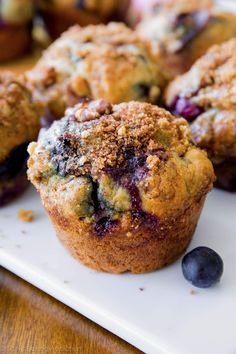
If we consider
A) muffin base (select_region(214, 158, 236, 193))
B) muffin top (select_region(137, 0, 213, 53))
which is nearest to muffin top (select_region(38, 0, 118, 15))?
muffin top (select_region(137, 0, 213, 53))

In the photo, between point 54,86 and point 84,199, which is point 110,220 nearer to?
point 84,199

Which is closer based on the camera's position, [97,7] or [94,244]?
[94,244]

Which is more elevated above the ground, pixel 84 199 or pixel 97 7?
pixel 97 7

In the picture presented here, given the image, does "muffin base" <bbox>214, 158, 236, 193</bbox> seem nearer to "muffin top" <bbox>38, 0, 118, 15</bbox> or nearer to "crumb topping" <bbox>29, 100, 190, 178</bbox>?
"crumb topping" <bbox>29, 100, 190, 178</bbox>

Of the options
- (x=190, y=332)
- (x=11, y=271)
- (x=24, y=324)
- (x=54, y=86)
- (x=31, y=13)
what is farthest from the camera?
(x=31, y=13)

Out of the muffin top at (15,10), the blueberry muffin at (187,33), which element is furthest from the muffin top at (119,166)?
the muffin top at (15,10)

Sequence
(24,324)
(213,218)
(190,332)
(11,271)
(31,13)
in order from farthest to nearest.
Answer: (31,13) → (213,218) → (11,271) → (24,324) → (190,332)

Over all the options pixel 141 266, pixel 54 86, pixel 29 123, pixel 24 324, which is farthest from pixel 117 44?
pixel 24 324

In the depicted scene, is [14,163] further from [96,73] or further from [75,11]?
[75,11]
